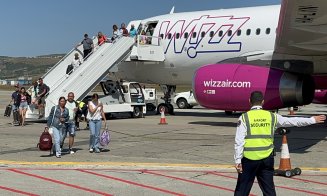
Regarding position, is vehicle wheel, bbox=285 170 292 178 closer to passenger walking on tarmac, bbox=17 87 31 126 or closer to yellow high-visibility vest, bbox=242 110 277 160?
yellow high-visibility vest, bbox=242 110 277 160

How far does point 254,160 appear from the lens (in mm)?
5953

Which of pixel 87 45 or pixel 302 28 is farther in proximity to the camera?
pixel 87 45

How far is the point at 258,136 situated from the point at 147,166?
14.6ft

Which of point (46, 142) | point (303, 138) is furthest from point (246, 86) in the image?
point (46, 142)

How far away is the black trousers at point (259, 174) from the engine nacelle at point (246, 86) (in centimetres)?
828

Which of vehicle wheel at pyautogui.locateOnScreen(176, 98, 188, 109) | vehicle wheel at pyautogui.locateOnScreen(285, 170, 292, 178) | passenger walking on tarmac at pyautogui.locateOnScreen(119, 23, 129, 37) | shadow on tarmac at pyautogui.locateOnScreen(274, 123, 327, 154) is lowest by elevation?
vehicle wheel at pyautogui.locateOnScreen(285, 170, 292, 178)

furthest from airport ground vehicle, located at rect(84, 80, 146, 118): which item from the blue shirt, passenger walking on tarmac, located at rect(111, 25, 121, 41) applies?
the blue shirt

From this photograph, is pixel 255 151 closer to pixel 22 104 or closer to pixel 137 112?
pixel 22 104

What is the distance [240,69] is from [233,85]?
1.92 feet

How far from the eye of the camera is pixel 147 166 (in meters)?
10.1

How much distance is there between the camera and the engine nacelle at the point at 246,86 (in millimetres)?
14008

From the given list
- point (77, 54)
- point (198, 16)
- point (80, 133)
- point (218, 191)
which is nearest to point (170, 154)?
point (218, 191)

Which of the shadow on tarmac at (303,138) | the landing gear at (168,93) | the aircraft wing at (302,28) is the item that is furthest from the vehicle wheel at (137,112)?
the aircraft wing at (302,28)

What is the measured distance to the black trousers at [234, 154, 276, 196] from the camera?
5.97 m
